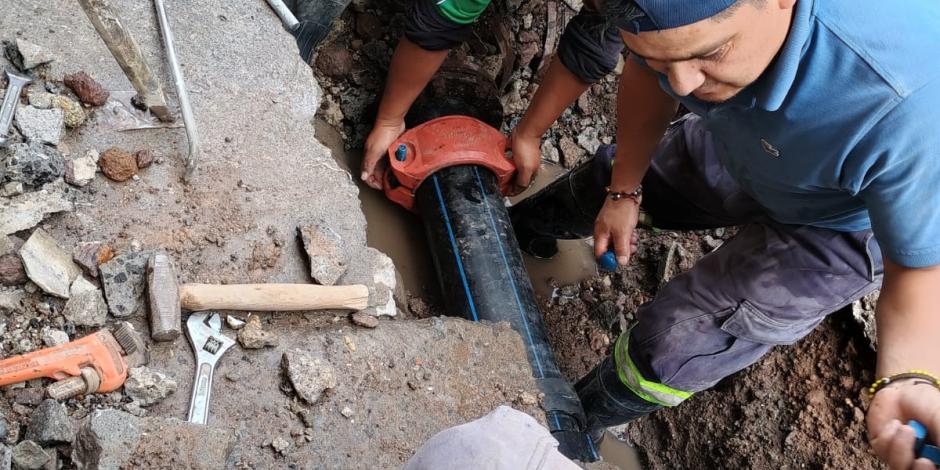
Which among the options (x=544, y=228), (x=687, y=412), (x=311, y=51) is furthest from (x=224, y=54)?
(x=687, y=412)

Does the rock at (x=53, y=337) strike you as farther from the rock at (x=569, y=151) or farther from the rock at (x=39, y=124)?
the rock at (x=569, y=151)

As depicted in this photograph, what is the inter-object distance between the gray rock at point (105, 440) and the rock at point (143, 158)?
0.64 metres

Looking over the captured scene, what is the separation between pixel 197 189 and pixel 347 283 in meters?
0.44

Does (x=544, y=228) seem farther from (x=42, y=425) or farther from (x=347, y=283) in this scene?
(x=42, y=425)

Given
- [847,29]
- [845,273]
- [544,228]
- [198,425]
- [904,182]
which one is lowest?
[544,228]

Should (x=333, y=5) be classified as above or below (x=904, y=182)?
below

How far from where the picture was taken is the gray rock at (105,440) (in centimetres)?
126

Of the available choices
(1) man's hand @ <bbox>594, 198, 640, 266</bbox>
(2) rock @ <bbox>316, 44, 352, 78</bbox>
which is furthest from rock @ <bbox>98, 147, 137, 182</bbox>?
(1) man's hand @ <bbox>594, 198, 640, 266</bbox>

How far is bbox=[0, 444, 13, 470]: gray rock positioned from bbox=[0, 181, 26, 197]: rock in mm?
555

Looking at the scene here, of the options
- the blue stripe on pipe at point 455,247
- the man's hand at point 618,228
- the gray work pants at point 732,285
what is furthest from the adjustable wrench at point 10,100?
the gray work pants at point 732,285

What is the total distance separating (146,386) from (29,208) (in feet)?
1.53

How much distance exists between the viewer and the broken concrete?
1.27 m

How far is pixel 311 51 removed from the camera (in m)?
2.38

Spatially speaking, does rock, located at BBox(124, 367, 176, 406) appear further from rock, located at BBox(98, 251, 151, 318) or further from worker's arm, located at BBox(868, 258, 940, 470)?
worker's arm, located at BBox(868, 258, 940, 470)
